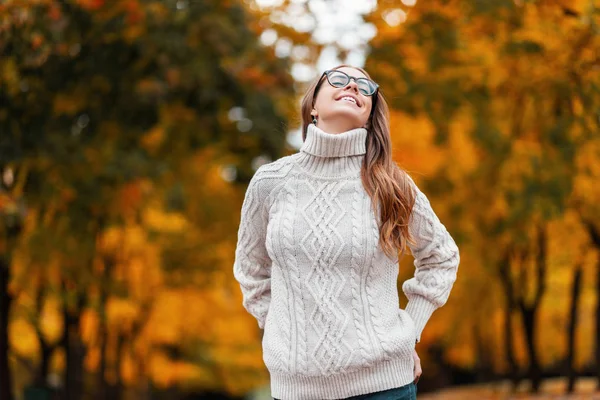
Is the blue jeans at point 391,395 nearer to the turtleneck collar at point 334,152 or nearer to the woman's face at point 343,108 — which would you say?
the turtleneck collar at point 334,152

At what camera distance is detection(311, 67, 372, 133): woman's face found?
3643 mm

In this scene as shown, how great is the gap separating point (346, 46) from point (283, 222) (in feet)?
27.1

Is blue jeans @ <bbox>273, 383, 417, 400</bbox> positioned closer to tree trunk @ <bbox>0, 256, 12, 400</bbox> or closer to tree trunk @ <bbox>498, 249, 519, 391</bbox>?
tree trunk @ <bbox>0, 256, 12, 400</bbox>

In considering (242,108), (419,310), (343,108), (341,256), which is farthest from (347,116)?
(242,108)

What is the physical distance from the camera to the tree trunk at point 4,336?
48.9 ft

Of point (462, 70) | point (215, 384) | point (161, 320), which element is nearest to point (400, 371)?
point (462, 70)

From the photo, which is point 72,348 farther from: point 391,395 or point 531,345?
point 391,395

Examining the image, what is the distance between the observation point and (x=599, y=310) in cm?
1733

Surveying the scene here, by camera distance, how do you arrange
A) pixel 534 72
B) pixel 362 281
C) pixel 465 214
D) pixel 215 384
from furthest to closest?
pixel 215 384, pixel 465 214, pixel 534 72, pixel 362 281

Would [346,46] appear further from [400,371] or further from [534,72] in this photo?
[400,371]

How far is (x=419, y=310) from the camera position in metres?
3.66

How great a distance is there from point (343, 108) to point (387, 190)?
0.37 m

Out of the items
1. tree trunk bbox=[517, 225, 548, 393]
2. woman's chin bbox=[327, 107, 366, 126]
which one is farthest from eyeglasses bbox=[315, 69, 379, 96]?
tree trunk bbox=[517, 225, 548, 393]

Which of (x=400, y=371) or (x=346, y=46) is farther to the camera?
(x=346, y=46)
